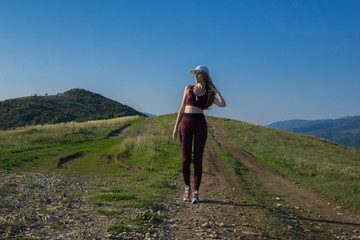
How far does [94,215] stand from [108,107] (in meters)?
93.4

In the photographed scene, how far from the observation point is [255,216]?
17.0 ft

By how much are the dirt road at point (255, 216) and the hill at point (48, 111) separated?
48954 mm

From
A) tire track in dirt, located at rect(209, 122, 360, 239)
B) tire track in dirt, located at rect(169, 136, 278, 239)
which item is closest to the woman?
tire track in dirt, located at rect(169, 136, 278, 239)

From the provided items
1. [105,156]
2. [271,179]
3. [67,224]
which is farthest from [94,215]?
[105,156]

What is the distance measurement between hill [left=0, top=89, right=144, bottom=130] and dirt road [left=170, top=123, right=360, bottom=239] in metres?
49.0

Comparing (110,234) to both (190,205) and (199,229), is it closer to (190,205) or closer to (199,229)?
(199,229)

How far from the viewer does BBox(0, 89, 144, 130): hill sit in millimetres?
55281

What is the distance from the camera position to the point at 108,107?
94.5 meters

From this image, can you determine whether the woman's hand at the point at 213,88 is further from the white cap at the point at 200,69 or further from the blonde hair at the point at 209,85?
the white cap at the point at 200,69

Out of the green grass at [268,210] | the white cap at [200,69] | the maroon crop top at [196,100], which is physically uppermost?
the white cap at [200,69]

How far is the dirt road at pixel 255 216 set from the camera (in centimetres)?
419

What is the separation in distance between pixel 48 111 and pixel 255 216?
70.0m

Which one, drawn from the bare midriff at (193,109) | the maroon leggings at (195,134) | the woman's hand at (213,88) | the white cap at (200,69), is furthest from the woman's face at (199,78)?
the maroon leggings at (195,134)

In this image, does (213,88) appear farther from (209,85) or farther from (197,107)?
(197,107)
